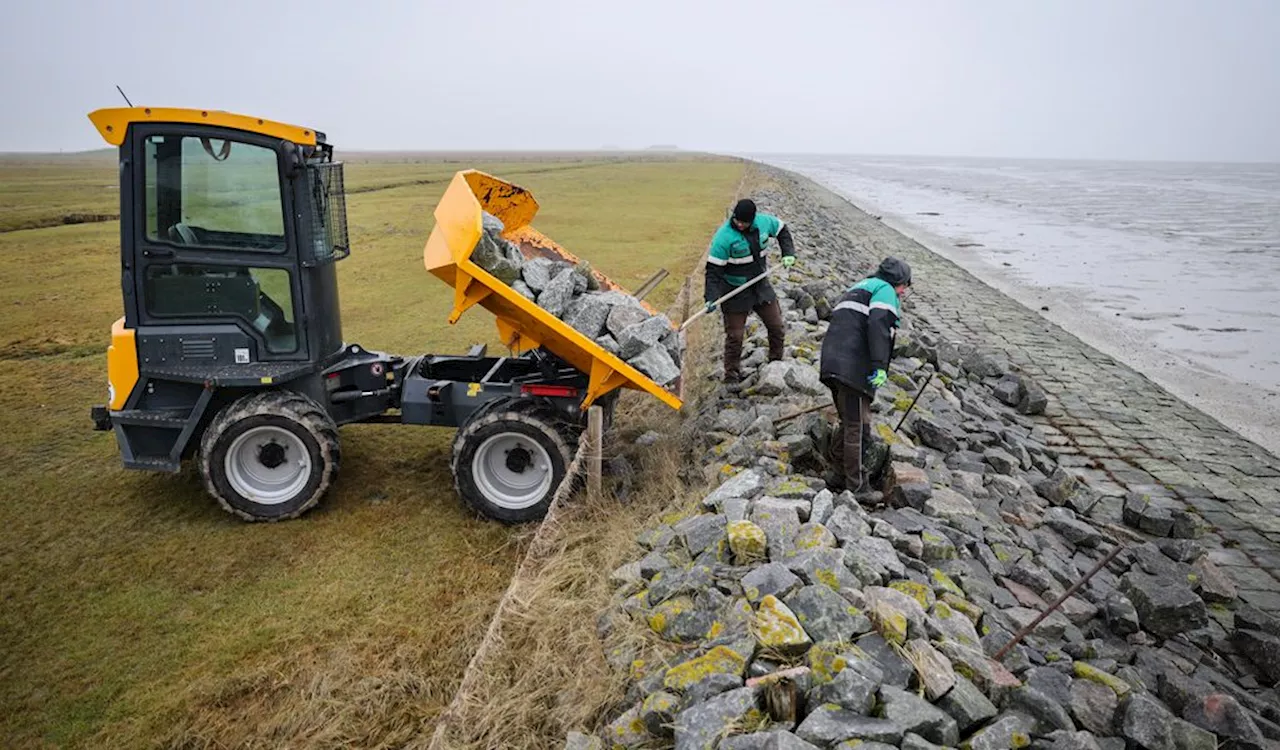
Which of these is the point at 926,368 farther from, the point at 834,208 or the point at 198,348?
the point at 834,208

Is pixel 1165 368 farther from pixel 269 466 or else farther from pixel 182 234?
pixel 182 234

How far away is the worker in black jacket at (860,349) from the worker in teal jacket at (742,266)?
1.76m

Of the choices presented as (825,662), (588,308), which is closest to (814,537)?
(825,662)

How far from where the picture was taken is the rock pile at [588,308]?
18.5 ft

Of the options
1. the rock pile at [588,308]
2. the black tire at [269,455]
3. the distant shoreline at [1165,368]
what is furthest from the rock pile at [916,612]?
the distant shoreline at [1165,368]

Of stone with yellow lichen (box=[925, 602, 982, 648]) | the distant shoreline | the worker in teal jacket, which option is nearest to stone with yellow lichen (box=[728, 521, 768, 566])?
stone with yellow lichen (box=[925, 602, 982, 648])

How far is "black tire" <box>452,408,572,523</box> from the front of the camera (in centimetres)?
587

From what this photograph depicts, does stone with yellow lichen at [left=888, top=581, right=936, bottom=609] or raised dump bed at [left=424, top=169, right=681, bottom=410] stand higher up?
raised dump bed at [left=424, top=169, right=681, bottom=410]

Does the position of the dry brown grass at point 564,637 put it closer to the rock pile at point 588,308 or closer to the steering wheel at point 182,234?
the rock pile at point 588,308

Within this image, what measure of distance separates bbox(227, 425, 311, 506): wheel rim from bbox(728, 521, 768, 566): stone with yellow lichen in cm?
354

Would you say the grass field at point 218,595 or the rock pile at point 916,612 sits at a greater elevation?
the rock pile at point 916,612

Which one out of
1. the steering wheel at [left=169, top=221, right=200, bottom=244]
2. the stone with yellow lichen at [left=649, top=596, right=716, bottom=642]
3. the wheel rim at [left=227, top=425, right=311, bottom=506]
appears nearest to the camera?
the stone with yellow lichen at [left=649, top=596, right=716, bottom=642]

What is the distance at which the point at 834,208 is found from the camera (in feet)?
114

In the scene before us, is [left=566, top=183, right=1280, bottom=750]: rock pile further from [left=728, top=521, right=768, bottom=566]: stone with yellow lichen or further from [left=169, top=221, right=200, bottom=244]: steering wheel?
[left=169, top=221, right=200, bottom=244]: steering wheel
